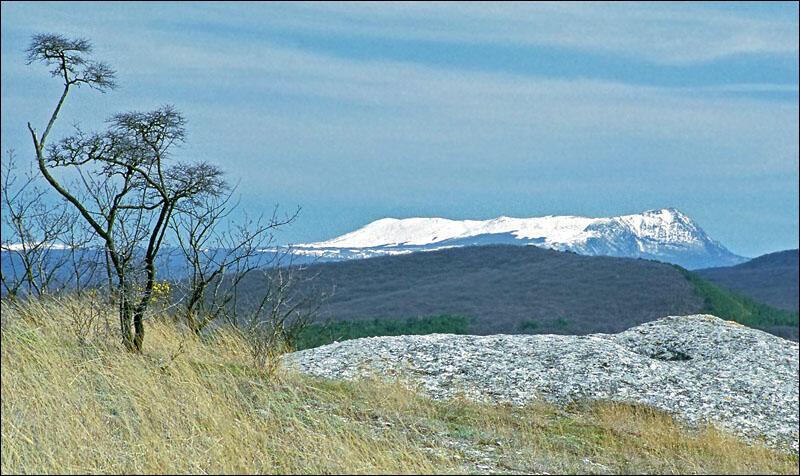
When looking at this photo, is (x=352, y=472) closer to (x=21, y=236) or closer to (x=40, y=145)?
(x=40, y=145)

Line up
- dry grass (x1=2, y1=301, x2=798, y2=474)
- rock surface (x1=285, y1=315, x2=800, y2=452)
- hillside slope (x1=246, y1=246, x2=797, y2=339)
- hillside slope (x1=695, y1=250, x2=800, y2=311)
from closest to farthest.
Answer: dry grass (x1=2, y1=301, x2=798, y2=474) < rock surface (x1=285, y1=315, x2=800, y2=452) < hillside slope (x1=246, y1=246, x2=797, y2=339) < hillside slope (x1=695, y1=250, x2=800, y2=311)

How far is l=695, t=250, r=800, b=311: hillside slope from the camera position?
54.8m

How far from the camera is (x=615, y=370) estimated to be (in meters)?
13.8

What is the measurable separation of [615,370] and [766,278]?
5690 centimetres

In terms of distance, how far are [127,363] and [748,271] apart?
69246 mm

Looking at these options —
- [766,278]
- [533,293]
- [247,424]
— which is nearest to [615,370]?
[247,424]

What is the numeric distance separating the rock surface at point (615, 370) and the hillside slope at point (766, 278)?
116 feet

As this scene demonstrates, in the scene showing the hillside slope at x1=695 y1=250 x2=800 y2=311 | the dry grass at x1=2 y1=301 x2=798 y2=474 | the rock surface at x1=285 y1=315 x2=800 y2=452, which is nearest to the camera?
the dry grass at x1=2 y1=301 x2=798 y2=474

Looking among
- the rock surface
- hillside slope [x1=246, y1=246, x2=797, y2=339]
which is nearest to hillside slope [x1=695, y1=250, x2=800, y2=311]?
hillside slope [x1=246, y1=246, x2=797, y2=339]

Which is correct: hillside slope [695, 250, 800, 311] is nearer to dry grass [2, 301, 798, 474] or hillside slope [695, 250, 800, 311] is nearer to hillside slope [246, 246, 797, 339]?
hillside slope [246, 246, 797, 339]

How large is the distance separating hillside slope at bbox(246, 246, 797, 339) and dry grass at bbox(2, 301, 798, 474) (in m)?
19.0

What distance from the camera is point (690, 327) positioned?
1739 centimetres

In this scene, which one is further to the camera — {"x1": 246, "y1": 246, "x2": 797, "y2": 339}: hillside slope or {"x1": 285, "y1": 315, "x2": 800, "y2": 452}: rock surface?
{"x1": 246, "y1": 246, "x2": 797, "y2": 339}: hillside slope

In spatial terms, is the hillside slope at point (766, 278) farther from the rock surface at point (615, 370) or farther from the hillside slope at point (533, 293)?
the rock surface at point (615, 370)
